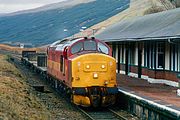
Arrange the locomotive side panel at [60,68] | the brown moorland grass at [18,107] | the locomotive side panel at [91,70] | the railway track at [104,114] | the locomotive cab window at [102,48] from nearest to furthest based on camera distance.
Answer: the brown moorland grass at [18,107]
the railway track at [104,114]
the locomotive side panel at [91,70]
the locomotive cab window at [102,48]
the locomotive side panel at [60,68]

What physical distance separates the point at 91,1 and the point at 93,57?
417 feet

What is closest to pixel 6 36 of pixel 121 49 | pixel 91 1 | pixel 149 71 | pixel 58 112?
pixel 91 1

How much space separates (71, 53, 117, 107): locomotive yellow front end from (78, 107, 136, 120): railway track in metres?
0.43

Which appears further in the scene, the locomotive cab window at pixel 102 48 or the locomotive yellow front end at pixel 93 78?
the locomotive cab window at pixel 102 48

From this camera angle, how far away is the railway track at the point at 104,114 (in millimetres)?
17031

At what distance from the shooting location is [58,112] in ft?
59.4

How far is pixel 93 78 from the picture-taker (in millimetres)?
18453

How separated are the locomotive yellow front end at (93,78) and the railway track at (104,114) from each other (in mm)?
425

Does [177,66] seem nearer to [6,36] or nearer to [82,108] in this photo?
[82,108]

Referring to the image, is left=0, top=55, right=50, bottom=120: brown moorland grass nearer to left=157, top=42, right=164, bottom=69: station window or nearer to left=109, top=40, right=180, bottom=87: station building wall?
left=109, top=40, right=180, bottom=87: station building wall

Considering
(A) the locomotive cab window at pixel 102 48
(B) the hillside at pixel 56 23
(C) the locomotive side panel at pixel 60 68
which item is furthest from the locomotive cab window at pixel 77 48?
(B) the hillside at pixel 56 23

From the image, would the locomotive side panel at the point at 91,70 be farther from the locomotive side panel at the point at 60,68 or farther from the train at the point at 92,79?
the locomotive side panel at the point at 60,68

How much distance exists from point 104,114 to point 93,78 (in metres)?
1.53

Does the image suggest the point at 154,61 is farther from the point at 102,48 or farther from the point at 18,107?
the point at 18,107
